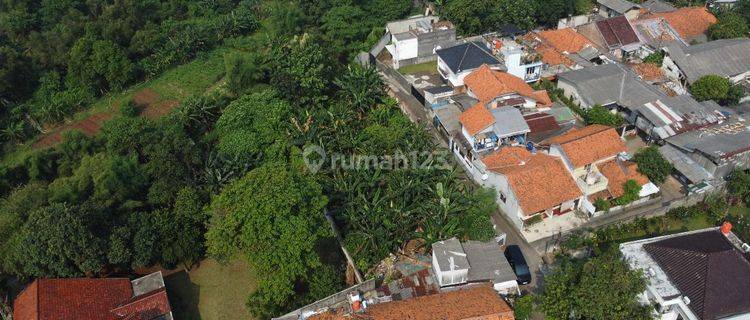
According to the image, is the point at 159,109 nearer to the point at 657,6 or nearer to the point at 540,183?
the point at 540,183

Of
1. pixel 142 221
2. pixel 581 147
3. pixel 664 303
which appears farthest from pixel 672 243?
pixel 142 221

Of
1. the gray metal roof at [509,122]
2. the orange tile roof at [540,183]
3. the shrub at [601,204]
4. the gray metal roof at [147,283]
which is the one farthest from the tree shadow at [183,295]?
the shrub at [601,204]

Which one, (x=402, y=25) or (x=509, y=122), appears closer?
(x=509, y=122)

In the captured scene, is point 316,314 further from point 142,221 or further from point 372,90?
point 372,90

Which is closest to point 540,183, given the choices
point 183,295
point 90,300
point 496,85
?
point 496,85

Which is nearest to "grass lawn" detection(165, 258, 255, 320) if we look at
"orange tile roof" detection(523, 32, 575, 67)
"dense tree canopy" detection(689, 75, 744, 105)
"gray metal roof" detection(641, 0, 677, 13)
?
"orange tile roof" detection(523, 32, 575, 67)

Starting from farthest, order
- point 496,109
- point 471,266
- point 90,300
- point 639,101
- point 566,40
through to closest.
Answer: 1. point 566,40
2. point 639,101
3. point 496,109
4. point 471,266
5. point 90,300

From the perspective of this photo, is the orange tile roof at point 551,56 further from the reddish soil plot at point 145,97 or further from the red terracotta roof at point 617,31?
the reddish soil plot at point 145,97
